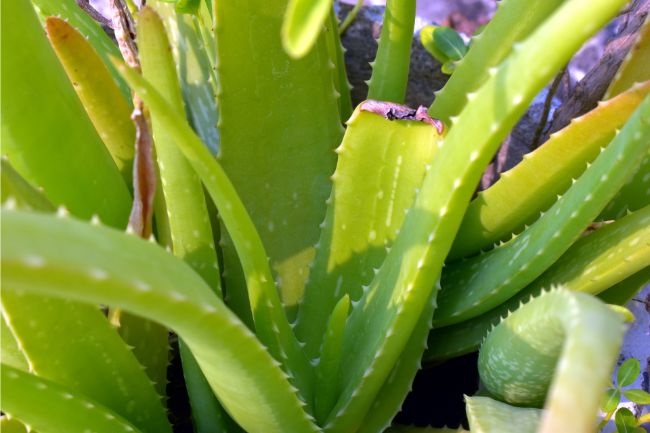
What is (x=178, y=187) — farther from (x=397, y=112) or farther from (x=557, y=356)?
(x=557, y=356)

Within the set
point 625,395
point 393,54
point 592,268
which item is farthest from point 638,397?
point 393,54

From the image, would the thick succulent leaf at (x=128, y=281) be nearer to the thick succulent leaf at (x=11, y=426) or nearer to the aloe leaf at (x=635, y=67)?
the thick succulent leaf at (x=11, y=426)

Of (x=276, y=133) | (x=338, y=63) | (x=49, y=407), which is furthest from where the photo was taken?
(x=338, y=63)

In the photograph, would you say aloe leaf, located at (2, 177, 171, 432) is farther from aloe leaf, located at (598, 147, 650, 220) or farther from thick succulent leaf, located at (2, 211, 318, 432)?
aloe leaf, located at (598, 147, 650, 220)

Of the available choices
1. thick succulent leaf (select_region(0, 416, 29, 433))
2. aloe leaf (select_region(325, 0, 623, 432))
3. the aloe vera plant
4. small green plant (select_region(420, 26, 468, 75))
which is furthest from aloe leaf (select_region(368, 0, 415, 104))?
thick succulent leaf (select_region(0, 416, 29, 433))

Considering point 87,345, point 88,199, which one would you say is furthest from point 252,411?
point 88,199

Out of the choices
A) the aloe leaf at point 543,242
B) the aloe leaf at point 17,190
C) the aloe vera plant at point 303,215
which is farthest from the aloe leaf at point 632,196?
the aloe leaf at point 17,190

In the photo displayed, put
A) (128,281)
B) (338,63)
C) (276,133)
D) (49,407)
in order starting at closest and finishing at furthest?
(128,281) < (49,407) < (276,133) < (338,63)
